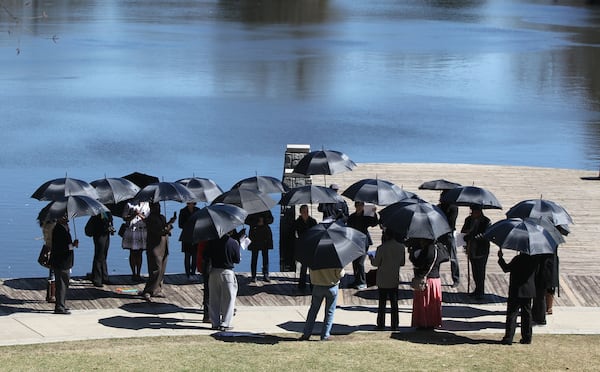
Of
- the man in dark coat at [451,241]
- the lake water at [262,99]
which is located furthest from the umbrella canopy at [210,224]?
the man in dark coat at [451,241]

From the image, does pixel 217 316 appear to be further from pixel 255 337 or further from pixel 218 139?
pixel 218 139

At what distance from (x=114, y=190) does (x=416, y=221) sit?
577cm

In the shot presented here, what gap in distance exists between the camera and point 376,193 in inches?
760

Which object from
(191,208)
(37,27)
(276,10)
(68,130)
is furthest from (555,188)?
(276,10)

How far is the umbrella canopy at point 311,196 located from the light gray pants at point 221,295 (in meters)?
3.06

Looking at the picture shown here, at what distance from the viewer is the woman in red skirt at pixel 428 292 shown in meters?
15.9

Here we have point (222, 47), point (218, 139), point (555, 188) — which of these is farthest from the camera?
point (222, 47)

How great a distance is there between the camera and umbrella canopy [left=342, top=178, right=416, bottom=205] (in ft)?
→ 63.1

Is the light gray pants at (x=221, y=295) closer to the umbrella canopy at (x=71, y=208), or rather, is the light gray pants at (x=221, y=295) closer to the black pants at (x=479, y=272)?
the umbrella canopy at (x=71, y=208)

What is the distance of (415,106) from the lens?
179 ft

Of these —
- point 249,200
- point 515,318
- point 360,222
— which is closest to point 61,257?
point 249,200

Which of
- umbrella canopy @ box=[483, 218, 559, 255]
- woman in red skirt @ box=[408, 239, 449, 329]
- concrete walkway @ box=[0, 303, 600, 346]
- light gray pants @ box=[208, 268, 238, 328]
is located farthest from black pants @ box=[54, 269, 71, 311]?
umbrella canopy @ box=[483, 218, 559, 255]

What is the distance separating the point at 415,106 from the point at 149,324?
128ft

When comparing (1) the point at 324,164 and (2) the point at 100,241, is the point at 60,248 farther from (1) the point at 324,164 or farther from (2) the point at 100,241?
(1) the point at 324,164
